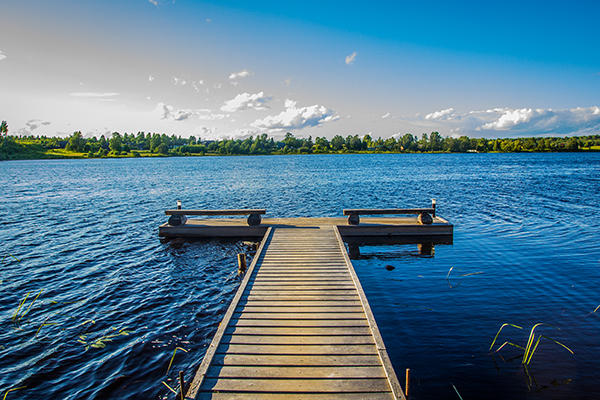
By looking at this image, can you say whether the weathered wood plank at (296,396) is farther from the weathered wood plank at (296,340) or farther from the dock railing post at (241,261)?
the dock railing post at (241,261)

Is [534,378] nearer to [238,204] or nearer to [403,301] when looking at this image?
[403,301]

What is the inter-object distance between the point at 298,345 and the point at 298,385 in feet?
3.07

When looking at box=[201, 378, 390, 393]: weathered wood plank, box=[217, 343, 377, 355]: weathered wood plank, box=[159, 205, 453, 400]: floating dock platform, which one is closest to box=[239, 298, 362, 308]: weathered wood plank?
box=[159, 205, 453, 400]: floating dock platform

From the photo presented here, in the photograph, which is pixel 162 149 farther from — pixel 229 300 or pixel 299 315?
pixel 299 315

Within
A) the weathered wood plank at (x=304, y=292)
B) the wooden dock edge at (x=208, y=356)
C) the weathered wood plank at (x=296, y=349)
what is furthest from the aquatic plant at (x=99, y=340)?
the weathered wood plank at (x=296, y=349)

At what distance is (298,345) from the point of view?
5.55 m

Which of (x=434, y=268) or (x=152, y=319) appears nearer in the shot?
(x=152, y=319)

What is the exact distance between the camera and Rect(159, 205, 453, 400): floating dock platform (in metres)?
4.57

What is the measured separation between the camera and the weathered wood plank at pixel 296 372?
15.8ft

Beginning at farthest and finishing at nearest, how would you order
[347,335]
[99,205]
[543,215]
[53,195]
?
[53,195] < [99,205] < [543,215] < [347,335]

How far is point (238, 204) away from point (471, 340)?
21603mm

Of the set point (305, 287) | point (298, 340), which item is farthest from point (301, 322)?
point (305, 287)

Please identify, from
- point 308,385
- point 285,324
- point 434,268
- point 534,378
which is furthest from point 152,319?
point 434,268

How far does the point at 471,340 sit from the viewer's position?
7.54 meters
